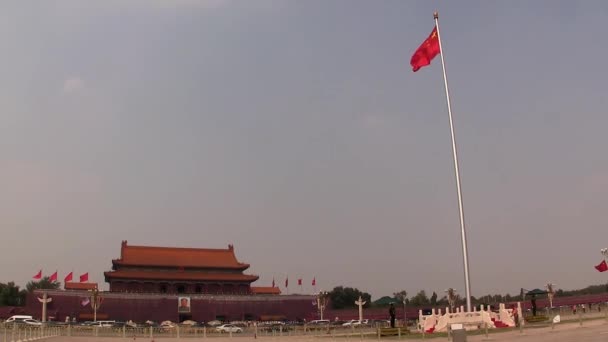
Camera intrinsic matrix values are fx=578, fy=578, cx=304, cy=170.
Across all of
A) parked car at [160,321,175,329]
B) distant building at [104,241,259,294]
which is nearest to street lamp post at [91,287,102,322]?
distant building at [104,241,259,294]

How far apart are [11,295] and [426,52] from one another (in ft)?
282

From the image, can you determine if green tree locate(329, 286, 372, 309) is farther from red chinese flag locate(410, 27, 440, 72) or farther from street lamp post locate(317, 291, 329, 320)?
red chinese flag locate(410, 27, 440, 72)

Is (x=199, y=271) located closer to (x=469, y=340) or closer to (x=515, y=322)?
(x=515, y=322)

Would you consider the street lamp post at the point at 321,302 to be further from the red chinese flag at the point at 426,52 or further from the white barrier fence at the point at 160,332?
the red chinese flag at the point at 426,52

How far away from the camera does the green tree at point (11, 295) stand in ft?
283

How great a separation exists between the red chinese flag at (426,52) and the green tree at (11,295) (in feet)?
272

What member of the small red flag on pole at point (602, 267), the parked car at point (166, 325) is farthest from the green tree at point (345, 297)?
the small red flag on pole at point (602, 267)

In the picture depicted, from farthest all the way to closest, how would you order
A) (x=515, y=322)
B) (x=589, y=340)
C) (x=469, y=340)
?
(x=515, y=322) < (x=469, y=340) < (x=589, y=340)

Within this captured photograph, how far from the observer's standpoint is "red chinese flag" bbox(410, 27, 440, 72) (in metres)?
21.6

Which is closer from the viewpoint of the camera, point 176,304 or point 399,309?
point 176,304

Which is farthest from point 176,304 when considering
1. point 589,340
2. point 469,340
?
point 589,340

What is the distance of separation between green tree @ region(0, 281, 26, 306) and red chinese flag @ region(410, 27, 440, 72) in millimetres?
82846

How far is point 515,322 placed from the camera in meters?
30.6

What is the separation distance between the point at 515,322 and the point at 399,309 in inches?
1660
